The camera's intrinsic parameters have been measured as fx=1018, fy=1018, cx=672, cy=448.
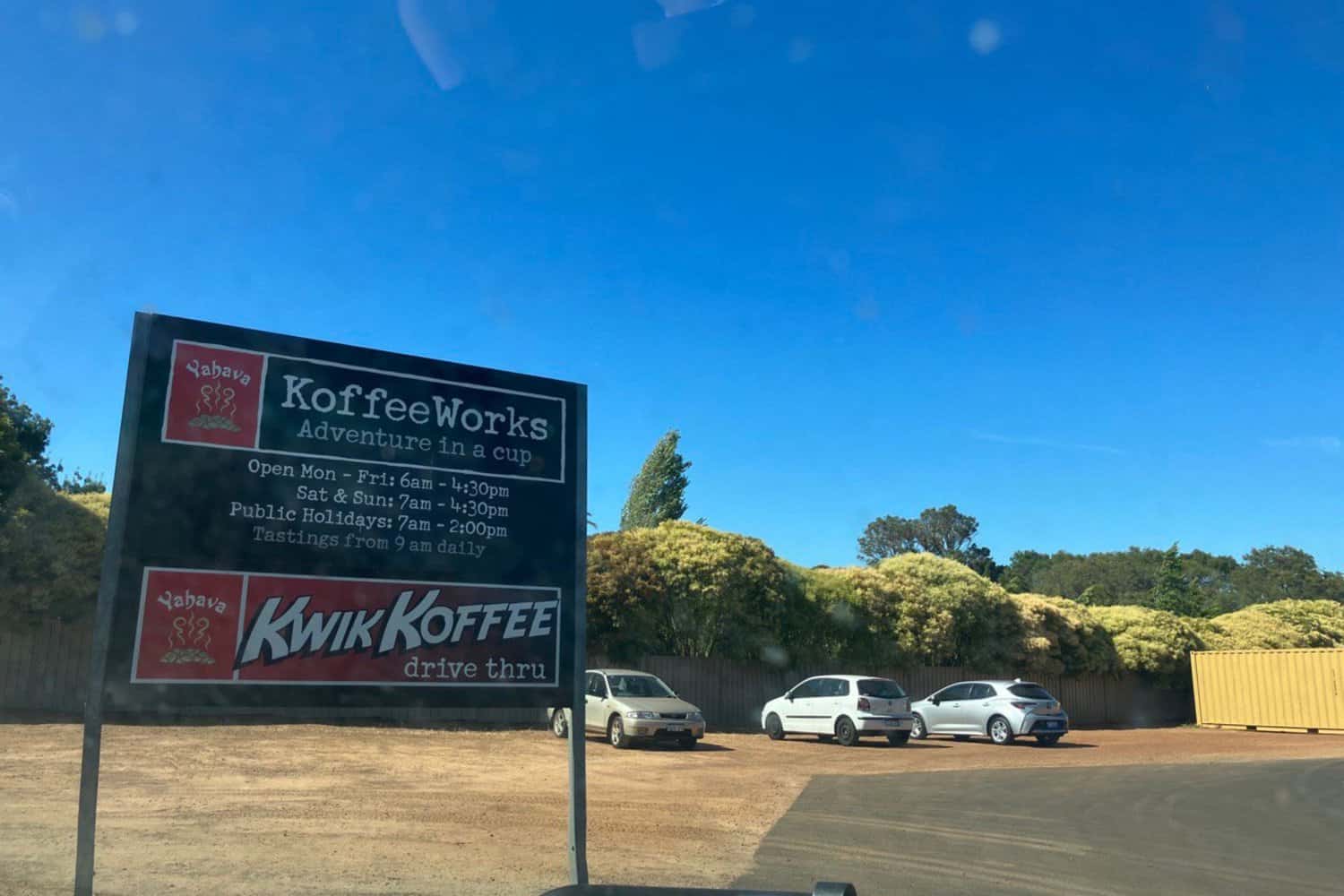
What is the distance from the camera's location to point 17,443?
21.5 metres

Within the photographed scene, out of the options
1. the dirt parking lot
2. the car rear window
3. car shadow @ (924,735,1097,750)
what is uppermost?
the car rear window

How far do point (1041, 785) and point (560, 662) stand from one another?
9.97 metres

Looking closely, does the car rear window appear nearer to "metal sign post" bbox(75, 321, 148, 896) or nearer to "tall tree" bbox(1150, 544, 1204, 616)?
"metal sign post" bbox(75, 321, 148, 896)

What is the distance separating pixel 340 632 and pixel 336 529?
27.4 inches

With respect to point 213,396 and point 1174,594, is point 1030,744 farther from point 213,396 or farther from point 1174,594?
point 1174,594

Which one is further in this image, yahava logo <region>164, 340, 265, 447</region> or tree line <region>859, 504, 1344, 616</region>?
tree line <region>859, 504, 1344, 616</region>

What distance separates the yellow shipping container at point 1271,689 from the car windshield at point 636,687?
22.5m

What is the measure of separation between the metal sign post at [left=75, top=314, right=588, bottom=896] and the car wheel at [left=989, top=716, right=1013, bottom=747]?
19021 millimetres

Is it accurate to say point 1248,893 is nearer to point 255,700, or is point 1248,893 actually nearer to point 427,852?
point 427,852

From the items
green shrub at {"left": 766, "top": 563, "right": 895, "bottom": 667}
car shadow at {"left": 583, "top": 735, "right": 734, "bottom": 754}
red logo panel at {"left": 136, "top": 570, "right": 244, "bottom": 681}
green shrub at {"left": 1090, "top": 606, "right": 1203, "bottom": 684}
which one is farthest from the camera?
green shrub at {"left": 1090, "top": 606, "right": 1203, "bottom": 684}

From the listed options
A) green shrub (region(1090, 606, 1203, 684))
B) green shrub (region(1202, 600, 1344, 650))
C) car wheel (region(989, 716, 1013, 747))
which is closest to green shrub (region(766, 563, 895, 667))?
car wheel (region(989, 716, 1013, 747))

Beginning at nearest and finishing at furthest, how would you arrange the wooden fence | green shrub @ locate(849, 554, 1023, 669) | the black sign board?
the black sign board < the wooden fence < green shrub @ locate(849, 554, 1023, 669)

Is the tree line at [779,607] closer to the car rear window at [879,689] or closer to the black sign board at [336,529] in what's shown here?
the car rear window at [879,689]

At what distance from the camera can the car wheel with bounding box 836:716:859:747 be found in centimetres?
2236
